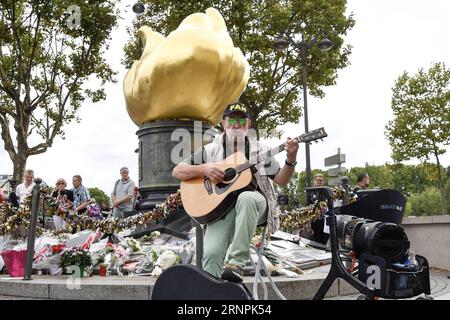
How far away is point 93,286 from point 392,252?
3.00 m

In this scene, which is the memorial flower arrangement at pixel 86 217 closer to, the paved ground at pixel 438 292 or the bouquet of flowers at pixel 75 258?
the bouquet of flowers at pixel 75 258

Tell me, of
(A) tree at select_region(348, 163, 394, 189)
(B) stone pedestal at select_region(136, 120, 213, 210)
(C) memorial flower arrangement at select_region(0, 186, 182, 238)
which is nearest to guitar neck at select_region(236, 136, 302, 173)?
(C) memorial flower arrangement at select_region(0, 186, 182, 238)

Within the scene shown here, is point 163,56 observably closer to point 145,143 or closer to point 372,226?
point 145,143

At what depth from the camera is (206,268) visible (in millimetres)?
3773

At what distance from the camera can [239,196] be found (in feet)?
12.1

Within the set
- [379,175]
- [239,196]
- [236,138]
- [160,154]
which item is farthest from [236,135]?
[379,175]

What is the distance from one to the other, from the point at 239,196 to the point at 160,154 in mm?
6492

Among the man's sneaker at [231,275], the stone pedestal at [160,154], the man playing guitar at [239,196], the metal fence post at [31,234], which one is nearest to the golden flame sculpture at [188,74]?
the stone pedestal at [160,154]

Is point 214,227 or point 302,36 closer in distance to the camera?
point 214,227

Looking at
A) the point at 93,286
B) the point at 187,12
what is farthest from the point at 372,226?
the point at 187,12

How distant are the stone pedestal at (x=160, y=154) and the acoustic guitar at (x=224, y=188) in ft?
19.3

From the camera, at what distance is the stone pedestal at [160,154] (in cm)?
993

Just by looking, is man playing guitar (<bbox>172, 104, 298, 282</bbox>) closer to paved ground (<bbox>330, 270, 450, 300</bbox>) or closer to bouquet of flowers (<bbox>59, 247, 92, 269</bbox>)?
paved ground (<bbox>330, 270, 450, 300</bbox>)
